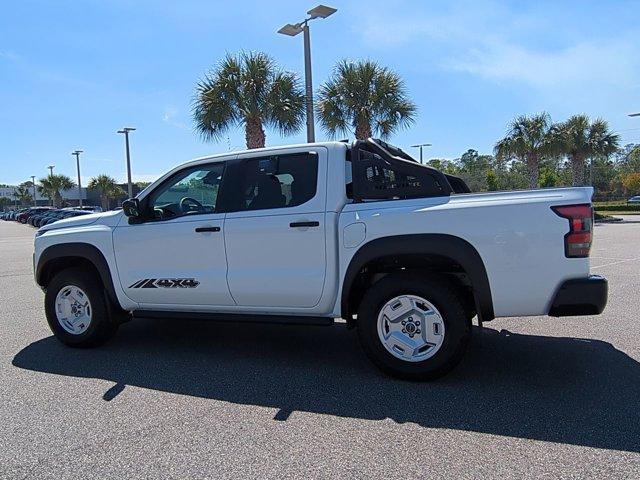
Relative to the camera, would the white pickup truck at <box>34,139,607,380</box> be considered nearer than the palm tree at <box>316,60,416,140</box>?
Yes

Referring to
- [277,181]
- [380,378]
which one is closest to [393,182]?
[277,181]

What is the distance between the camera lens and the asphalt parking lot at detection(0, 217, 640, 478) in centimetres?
304

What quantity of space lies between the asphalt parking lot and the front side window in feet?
4.75

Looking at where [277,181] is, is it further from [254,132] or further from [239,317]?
[254,132]

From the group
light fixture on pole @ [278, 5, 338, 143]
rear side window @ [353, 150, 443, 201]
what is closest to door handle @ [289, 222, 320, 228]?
rear side window @ [353, 150, 443, 201]

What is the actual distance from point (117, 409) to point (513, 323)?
4337 millimetres

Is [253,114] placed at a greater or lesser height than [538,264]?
greater

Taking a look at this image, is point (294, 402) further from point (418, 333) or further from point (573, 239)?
point (573, 239)

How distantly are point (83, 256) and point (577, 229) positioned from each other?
4535 millimetres

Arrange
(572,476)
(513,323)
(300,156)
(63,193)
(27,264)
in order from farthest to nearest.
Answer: (63,193)
(27,264)
(513,323)
(300,156)
(572,476)

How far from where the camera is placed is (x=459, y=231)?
3988mm

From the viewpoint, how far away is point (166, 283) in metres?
5.02

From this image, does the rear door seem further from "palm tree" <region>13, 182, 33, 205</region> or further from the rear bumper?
"palm tree" <region>13, 182, 33, 205</region>

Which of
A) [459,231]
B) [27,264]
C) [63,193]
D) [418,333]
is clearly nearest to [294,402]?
Answer: [418,333]
